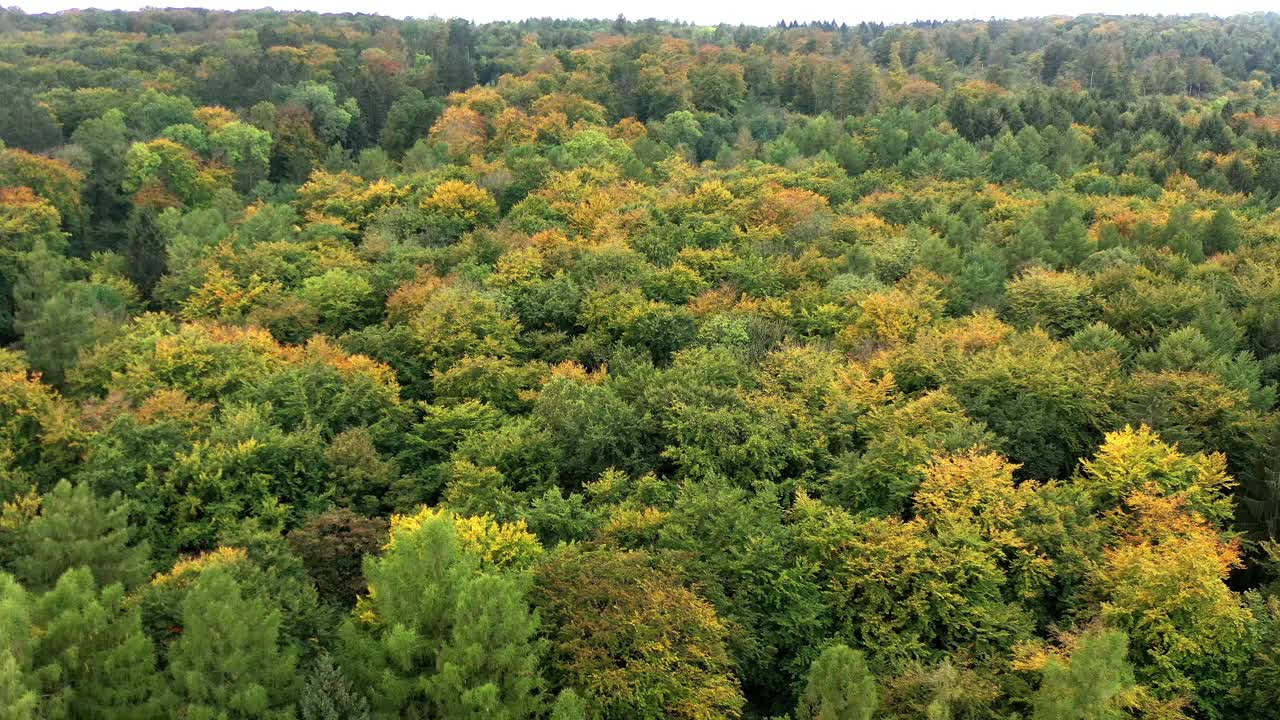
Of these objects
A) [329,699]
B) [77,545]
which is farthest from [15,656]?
[329,699]

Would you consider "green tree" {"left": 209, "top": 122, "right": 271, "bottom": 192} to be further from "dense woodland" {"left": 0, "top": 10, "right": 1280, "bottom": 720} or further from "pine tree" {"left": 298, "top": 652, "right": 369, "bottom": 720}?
"pine tree" {"left": 298, "top": 652, "right": 369, "bottom": 720}

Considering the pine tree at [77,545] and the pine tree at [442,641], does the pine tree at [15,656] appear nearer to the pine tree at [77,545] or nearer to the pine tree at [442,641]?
the pine tree at [77,545]

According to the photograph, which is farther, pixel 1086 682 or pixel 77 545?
pixel 77 545

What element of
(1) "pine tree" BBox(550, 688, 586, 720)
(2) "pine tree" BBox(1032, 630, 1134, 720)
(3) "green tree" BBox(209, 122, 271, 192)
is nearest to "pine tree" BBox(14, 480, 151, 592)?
(1) "pine tree" BBox(550, 688, 586, 720)

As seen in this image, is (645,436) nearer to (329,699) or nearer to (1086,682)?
(329,699)

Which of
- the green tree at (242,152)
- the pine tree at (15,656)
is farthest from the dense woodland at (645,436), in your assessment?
the green tree at (242,152)

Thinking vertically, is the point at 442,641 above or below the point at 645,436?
above
